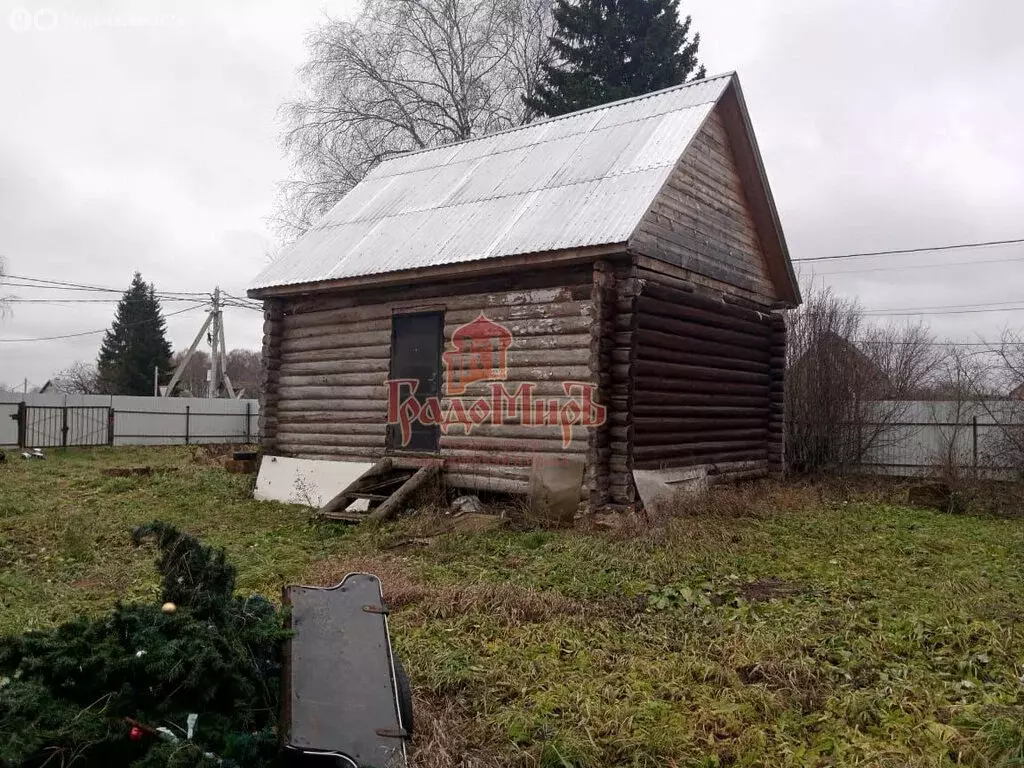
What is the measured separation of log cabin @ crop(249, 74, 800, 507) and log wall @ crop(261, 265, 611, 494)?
0.09ft

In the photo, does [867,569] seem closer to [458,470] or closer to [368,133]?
[458,470]

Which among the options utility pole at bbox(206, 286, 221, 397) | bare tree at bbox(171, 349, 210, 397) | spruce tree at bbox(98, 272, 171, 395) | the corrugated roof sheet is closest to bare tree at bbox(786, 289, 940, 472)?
the corrugated roof sheet

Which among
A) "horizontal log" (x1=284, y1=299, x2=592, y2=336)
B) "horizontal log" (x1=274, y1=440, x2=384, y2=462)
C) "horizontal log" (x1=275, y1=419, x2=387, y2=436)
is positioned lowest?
"horizontal log" (x1=274, y1=440, x2=384, y2=462)

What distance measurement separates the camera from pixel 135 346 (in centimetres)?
4441

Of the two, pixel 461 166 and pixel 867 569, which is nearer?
pixel 867 569

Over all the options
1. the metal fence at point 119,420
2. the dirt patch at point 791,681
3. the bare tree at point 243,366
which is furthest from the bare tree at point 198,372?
the dirt patch at point 791,681

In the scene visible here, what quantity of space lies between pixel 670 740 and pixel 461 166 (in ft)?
40.5

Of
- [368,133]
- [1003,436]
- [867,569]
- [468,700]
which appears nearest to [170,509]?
[468,700]

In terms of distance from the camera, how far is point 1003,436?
47.9 feet

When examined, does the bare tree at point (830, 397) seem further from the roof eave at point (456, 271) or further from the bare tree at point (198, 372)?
the bare tree at point (198, 372)

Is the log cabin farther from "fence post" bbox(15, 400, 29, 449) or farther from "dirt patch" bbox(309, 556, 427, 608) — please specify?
"fence post" bbox(15, 400, 29, 449)

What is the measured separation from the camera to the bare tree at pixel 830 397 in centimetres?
1606

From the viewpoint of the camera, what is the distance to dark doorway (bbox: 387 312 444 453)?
11.3 metres

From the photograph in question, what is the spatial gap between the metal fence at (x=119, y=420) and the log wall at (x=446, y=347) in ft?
42.7
